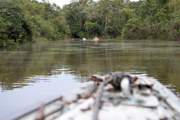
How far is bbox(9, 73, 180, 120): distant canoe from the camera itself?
2.42 m

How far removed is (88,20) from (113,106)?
68.8 m

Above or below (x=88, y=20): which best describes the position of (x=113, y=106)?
below

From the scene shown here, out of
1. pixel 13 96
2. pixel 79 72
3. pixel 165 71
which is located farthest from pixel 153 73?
pixel 13 96

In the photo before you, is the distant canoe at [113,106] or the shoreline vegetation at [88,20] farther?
the shoreline vegetation at [88,20]

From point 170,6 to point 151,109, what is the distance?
149ft

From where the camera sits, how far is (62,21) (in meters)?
62.3

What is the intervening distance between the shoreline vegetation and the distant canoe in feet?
74.9

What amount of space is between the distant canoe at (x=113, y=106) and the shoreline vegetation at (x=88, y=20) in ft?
74.9

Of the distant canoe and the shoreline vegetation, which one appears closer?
the distant canoe

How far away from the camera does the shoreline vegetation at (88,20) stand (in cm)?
2961

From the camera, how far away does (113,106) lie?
2740 mm

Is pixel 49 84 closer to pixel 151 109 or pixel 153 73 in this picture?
pixel 153 73

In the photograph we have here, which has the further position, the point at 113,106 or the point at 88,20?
the point at 88,20

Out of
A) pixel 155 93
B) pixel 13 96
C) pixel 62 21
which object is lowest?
pixel 13 96
